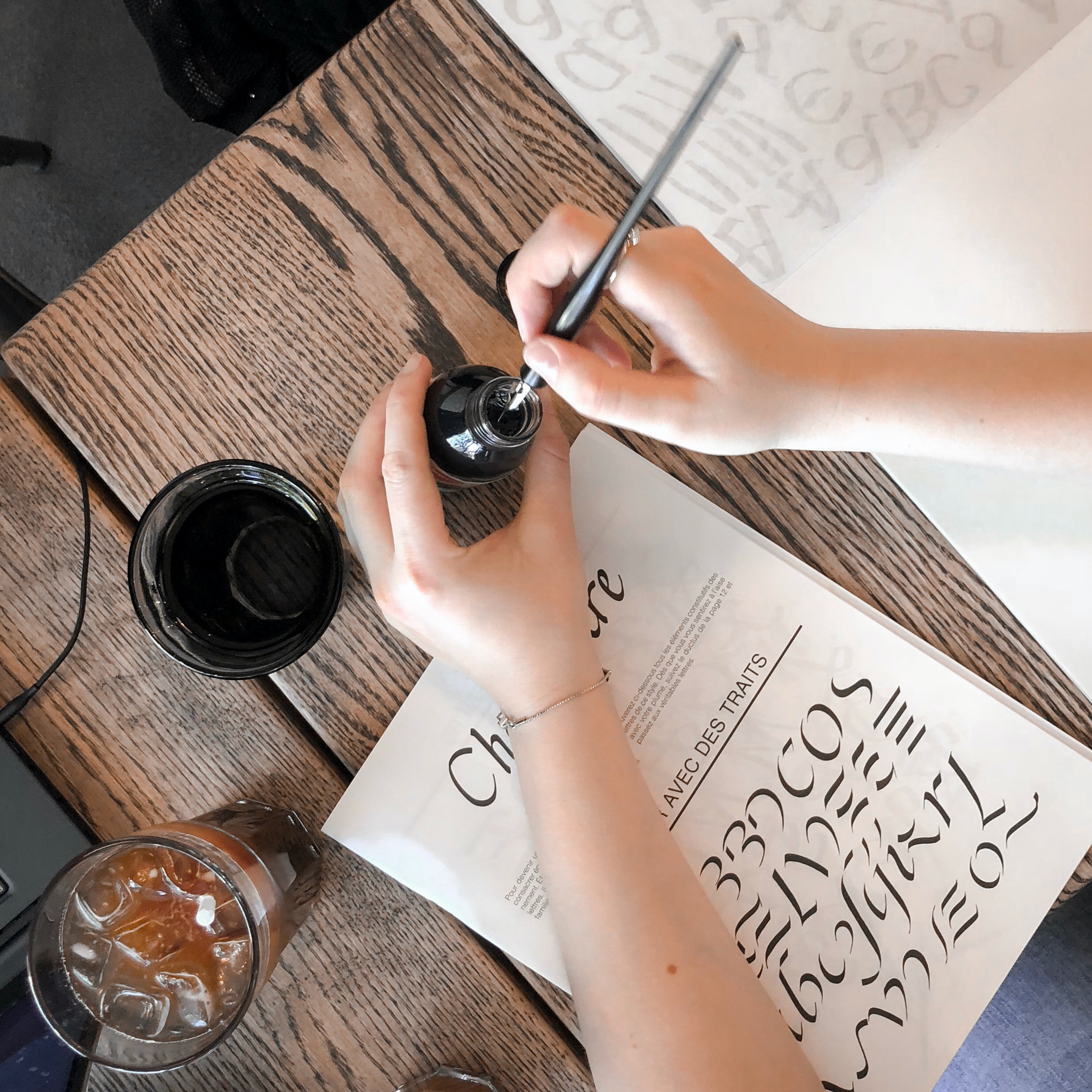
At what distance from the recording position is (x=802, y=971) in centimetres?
58

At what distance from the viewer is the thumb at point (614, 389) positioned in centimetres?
46

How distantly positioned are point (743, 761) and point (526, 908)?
0.20 metres

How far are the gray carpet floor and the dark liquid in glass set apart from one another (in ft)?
2.68

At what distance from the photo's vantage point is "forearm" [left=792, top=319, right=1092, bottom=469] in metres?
0.54

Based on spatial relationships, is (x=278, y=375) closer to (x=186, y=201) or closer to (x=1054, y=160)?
(x=186, y=201)

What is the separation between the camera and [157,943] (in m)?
0.49

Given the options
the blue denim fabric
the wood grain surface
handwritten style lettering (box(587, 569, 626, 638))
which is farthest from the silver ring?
the blue denim fabric

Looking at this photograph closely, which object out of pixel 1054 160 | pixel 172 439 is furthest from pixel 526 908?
pixel 1054 160

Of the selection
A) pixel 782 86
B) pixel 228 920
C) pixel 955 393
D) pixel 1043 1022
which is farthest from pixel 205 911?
pixel 1043 1022

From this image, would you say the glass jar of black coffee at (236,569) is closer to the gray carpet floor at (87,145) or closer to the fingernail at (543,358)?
the fingernail at (543,358)

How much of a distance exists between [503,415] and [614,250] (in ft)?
0.39

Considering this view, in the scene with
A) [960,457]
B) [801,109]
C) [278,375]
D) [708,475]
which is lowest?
[278,375]

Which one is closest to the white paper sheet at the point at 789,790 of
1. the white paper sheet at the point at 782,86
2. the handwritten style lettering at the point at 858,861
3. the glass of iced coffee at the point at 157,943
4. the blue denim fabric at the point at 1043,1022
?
the handwritten style lettering at the point at 858,861

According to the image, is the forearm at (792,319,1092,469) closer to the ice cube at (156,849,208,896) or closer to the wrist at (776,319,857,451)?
the wrist at (776,319,857,451)
